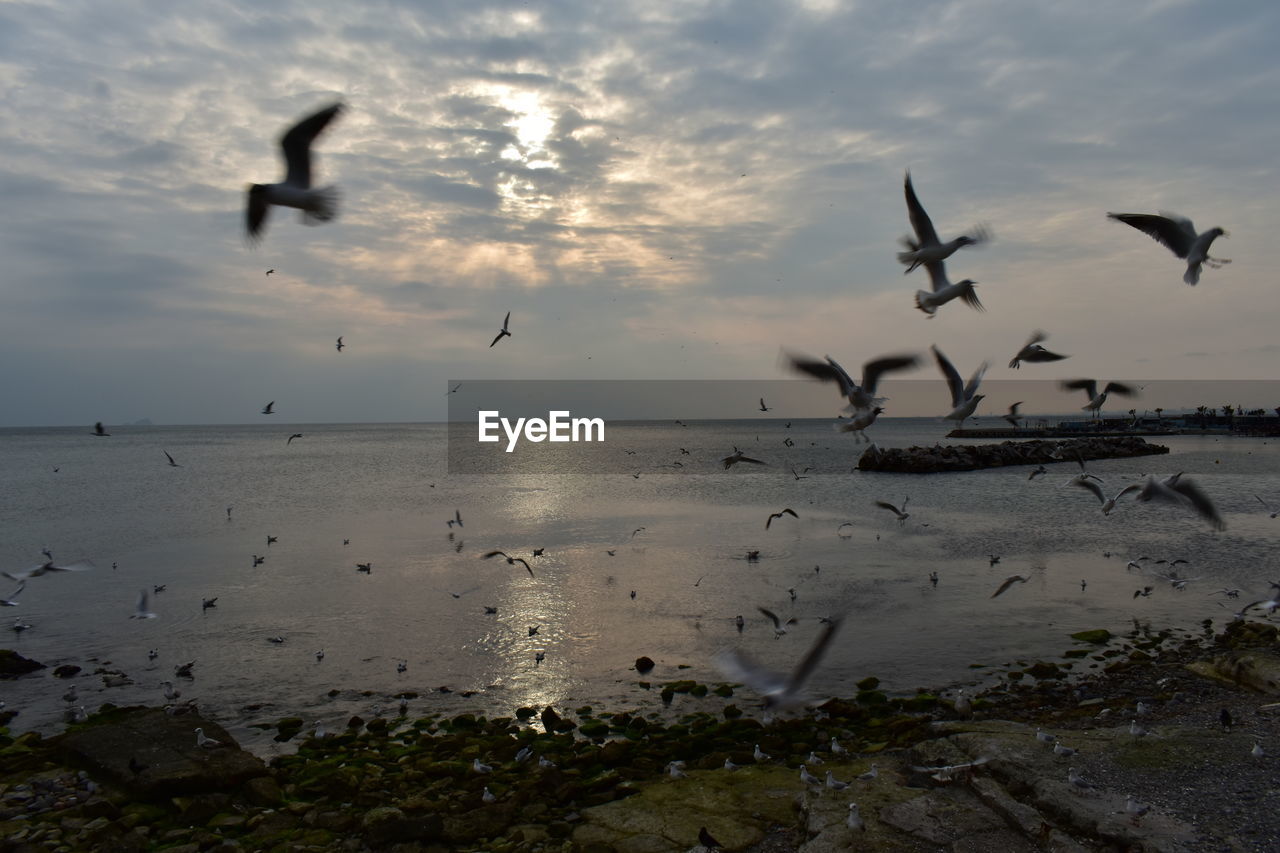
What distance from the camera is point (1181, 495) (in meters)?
8.98

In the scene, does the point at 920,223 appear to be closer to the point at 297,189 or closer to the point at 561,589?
the point at 297,189

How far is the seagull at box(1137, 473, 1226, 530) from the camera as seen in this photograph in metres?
8.79

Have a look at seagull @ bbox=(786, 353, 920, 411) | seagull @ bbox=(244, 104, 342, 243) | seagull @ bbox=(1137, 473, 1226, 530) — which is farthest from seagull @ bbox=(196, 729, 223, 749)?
seagull @ bbox=(1137, 473, 1226, 530)

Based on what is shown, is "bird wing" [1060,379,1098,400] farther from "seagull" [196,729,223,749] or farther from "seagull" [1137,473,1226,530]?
"seagull" [196,729,223,749]

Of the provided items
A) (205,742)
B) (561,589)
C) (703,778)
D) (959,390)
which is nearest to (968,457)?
(561,589)

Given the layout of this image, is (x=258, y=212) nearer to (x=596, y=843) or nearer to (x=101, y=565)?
(x=596, y=843)

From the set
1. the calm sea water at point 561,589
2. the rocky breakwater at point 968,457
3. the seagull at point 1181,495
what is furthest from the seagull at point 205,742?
Result: the rocky breakwater at point 968,457

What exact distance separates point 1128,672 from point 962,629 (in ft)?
10.2

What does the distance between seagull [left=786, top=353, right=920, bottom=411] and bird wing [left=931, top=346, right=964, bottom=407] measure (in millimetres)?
666

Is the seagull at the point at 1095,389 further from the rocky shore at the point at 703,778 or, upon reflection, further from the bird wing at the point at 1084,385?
the rocky shore at the point at 703,778

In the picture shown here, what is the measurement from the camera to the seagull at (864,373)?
9953 millimetres

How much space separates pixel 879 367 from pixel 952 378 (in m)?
1.02

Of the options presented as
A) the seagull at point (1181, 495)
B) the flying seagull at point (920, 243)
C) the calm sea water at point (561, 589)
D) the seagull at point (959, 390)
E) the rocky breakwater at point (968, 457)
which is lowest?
the calm sea water at point (561, 589)

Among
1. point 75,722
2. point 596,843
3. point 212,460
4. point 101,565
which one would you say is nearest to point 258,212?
point 596,843
